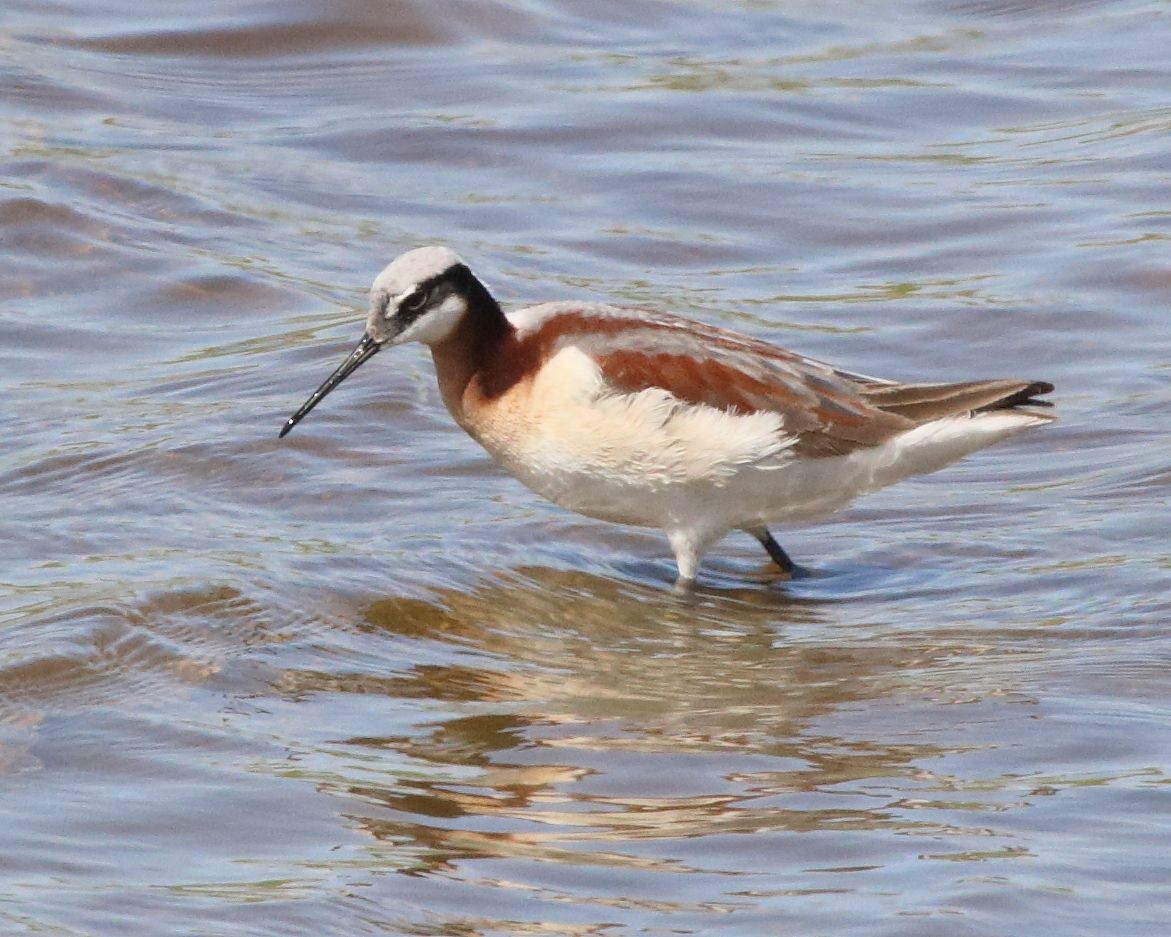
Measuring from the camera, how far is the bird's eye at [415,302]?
886 centimetres

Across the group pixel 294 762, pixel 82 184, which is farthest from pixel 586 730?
pixel 82 184

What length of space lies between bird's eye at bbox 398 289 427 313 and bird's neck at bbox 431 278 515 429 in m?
0.17

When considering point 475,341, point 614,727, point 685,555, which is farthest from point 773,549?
point 614,727

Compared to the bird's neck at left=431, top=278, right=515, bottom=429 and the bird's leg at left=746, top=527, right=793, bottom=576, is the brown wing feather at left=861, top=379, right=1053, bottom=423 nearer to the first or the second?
the bird's leg at left=746, top=527, right=793, bottom=576

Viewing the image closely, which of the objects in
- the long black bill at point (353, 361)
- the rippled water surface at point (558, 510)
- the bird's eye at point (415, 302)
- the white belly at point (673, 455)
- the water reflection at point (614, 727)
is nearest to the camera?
the rippled water surface at point (558, 510)

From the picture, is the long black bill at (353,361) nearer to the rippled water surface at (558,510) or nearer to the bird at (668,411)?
the bird at (668,411)

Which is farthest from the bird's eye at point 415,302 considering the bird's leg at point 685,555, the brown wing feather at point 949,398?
the brown wing feather at point 949,398

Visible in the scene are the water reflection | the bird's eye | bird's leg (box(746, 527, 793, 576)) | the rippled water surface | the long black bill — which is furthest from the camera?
bird's leg (box(746, 527, 793, 576))

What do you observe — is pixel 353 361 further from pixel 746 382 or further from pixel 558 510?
pixel 746 382

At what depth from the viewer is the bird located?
8.59 m

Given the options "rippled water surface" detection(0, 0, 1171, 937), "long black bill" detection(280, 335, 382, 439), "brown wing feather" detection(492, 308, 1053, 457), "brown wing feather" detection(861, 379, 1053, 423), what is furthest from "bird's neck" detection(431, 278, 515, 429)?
"brown wing feather" detection(861, 379, 1053, 423)

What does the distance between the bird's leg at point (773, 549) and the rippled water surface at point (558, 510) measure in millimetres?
120

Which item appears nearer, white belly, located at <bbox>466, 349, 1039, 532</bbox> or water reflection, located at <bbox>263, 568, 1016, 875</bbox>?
water reflection, located at <bbox>263, 568, 1016, 875</bbox>

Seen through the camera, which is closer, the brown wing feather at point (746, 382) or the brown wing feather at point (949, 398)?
the brown wing feather at point (746, 382)
